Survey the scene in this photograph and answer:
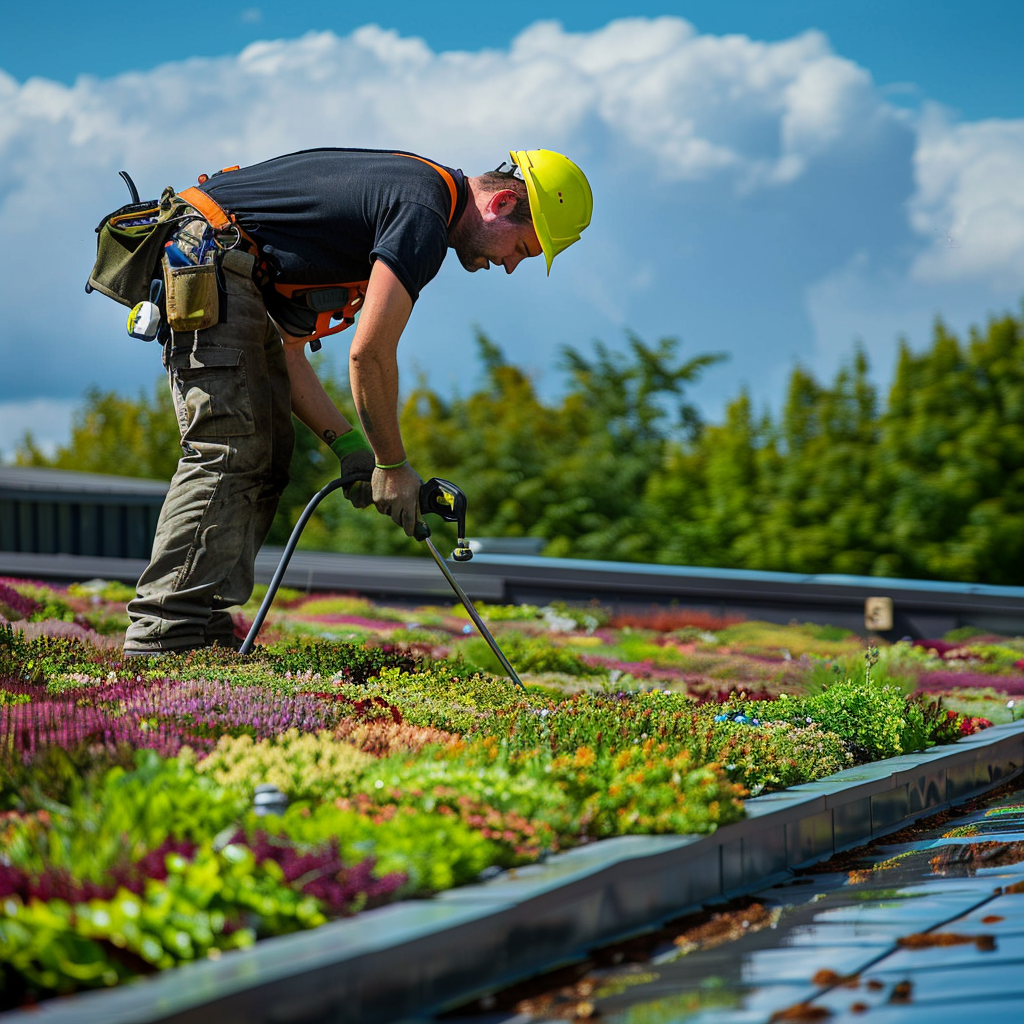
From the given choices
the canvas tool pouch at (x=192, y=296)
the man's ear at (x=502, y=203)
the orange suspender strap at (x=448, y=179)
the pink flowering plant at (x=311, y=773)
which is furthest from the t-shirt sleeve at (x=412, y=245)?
the pink flowering plant at (x=311, y=773)

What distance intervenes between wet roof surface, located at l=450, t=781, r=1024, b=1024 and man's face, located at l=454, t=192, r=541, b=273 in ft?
8.89

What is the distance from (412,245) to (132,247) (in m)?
1.32

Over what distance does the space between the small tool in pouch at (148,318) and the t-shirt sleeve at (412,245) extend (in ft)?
3.12

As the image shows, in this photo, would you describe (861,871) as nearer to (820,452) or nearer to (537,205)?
(537,205)

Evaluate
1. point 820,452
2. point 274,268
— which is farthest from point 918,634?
point 274,268

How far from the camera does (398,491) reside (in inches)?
196

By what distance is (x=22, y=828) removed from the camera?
2.75 meters

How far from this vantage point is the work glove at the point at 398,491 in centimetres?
498

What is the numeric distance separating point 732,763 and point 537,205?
2.34 m

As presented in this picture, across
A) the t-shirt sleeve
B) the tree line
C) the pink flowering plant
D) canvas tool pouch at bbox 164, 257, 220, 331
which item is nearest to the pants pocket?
canvas tool pouch at bbox 164, 257, 220, 331

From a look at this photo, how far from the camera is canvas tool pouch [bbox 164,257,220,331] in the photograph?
191 inches

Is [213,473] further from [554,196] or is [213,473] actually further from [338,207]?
[554,196]

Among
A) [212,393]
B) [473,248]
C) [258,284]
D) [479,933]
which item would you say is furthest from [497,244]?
[479,933]

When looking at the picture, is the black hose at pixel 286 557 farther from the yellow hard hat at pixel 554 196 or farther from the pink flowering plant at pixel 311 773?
the yellow hard hat at pixel 554 196
